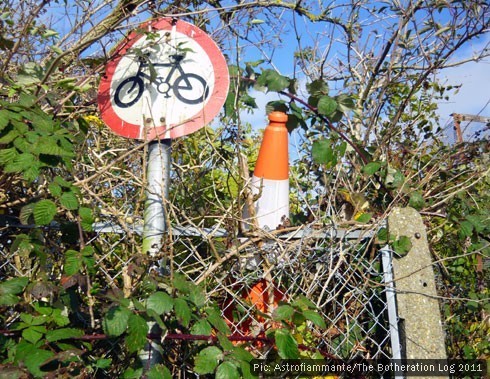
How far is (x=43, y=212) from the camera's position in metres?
1.98

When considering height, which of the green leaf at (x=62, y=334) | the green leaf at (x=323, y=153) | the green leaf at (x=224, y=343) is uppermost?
the green leaf at (x=323, y=153)

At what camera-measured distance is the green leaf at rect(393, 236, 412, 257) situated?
2264mm

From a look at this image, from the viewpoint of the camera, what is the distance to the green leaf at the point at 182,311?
1.85m

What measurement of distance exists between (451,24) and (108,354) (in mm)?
2628

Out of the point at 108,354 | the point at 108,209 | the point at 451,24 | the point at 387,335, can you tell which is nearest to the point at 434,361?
the point at 387,335

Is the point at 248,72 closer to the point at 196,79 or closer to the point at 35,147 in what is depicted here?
the point at 196,79

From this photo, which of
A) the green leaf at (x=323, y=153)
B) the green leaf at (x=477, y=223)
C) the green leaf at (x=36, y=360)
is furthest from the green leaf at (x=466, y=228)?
the green leaf at (x=36, y=360)

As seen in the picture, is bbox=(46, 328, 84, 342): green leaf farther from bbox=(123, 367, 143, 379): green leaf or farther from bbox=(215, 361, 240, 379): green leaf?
bbox=(215, 361, 240, 379): green leaf

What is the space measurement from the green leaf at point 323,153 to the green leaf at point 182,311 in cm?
95

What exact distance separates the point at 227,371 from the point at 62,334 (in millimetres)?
552

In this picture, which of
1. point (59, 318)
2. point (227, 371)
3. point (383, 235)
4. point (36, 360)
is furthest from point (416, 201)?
point (36, 360)

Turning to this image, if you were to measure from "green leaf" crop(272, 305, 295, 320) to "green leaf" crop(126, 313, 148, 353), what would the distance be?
0.46m

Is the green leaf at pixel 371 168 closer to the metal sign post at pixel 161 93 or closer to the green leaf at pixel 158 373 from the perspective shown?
the metal sign post at pixel 161 93

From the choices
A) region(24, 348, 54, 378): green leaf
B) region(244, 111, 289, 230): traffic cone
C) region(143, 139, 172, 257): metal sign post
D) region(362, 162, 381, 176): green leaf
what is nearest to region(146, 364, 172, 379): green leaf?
region(24, 348, 54, 378): green leaf
